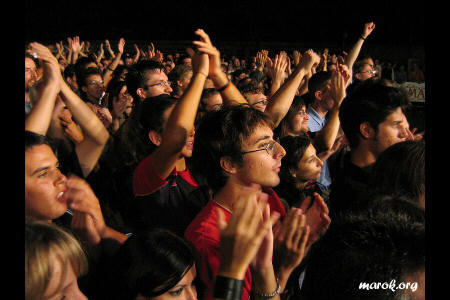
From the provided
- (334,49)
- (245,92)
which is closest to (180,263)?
(245,92)

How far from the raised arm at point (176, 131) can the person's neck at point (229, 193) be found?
25cm

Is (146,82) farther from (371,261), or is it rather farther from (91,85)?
(371,261)

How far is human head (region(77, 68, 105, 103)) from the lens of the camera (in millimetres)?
3826

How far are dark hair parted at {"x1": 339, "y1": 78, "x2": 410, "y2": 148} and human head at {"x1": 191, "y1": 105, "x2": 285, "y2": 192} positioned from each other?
2.37 ft

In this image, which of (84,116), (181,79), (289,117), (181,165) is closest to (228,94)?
(181,165)

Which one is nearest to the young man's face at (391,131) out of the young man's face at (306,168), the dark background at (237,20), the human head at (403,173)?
the young man's face at (306,168)

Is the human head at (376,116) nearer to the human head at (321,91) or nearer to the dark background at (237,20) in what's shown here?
the human head at (321,91)

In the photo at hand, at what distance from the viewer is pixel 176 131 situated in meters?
1.54

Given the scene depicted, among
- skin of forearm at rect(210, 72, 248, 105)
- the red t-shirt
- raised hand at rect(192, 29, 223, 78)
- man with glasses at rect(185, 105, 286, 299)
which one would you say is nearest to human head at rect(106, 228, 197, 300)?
the red t-shirt

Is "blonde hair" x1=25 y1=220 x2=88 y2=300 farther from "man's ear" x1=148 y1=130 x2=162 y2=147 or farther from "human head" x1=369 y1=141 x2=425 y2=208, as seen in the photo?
"human head" x1=369 y1=141 x2=425 y2=208

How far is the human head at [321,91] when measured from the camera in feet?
11.7

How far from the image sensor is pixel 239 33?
51.5 ft

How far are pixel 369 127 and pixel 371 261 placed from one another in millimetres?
1357
